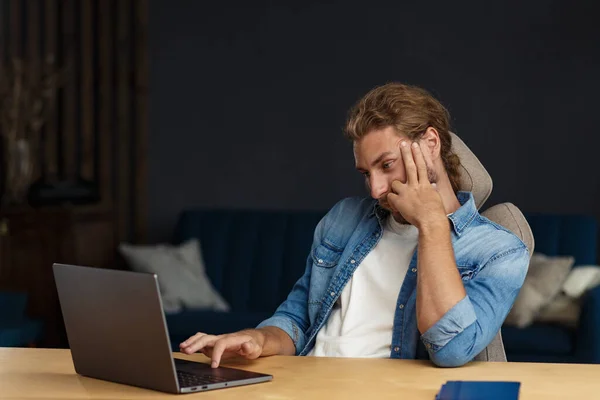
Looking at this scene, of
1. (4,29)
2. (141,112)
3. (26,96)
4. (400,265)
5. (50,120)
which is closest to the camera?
(400,265)

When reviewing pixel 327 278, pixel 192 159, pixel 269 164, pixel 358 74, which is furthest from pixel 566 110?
pixel 327 278

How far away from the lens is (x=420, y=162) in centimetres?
216

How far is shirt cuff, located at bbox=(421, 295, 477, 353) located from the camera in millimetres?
1966

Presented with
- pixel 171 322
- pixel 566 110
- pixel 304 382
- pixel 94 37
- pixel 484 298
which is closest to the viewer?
pixel 304 382

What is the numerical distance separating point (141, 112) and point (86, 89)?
34 cm

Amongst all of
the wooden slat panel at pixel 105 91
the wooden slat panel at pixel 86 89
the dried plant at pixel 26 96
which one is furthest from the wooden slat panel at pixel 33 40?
the wooden slat panel at pixel 105 91

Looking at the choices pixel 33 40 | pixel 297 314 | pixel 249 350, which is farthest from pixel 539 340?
pixel 33 40

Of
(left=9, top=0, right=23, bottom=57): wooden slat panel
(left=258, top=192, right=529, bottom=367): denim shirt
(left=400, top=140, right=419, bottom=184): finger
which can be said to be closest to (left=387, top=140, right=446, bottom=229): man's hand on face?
(left=400, top=140, right=419, bottom=184): finger

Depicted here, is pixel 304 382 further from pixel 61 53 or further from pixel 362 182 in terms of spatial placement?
pixel 61 53

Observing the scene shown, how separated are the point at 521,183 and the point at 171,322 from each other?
216 cm

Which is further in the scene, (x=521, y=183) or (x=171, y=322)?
(x=521, y=183)

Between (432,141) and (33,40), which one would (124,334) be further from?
(33,40)

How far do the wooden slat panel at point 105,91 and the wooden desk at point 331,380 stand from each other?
3793 millimetres

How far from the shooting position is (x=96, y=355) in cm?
182
